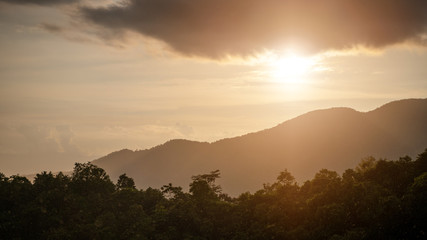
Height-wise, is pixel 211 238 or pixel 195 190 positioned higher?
pixel 195 190

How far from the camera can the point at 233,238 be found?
4819 centimetres

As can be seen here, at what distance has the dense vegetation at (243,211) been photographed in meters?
42.7

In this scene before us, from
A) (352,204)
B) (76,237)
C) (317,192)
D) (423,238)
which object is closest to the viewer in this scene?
(423,238)

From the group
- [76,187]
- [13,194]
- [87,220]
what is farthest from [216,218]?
[13,194]

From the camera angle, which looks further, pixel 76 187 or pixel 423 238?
pixel 76 187

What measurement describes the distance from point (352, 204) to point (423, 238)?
8.04 metres

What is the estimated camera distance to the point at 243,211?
5438cm

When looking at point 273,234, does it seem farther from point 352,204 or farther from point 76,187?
point 76,187

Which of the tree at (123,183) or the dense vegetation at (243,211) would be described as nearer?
the dense vegetation at (243,211)

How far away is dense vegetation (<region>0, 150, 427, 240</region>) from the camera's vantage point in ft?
140

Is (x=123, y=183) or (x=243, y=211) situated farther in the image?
(x=123, y=183)

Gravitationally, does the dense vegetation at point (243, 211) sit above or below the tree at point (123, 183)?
below

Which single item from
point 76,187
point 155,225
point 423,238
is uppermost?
point 76,187

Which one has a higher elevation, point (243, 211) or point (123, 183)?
point (123, 183)
